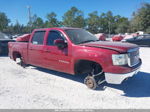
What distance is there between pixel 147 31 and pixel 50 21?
4056 cm

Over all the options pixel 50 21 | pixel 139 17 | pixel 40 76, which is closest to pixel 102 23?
pixel 50 21

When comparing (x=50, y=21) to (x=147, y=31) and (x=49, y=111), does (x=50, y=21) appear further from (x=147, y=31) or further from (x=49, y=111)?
(x=49, y=111)

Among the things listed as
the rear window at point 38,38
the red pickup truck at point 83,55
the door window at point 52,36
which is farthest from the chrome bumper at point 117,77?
the rear window at point 38,38

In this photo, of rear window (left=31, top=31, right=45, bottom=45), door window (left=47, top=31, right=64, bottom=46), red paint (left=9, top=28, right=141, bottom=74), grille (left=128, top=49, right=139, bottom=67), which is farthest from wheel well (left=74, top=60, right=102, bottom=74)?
rear window (left=31, top=31, right=45, bottom=45)

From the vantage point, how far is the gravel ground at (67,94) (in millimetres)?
3455

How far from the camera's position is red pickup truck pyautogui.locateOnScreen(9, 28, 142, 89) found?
3717mm

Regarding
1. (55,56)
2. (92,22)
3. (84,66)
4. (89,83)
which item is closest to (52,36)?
(55,56)

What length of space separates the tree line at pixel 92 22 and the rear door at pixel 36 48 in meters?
38.0

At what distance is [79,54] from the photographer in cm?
425

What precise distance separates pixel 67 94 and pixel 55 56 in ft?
4.71

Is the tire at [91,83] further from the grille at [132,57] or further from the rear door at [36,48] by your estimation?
the rear door at [36,48]

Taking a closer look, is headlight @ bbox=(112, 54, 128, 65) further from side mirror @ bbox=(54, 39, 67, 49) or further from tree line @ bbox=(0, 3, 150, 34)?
tree line @ bbox=(0, 3, 150, 34)

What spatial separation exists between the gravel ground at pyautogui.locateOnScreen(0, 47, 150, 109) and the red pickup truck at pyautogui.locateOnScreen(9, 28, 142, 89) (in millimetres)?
435

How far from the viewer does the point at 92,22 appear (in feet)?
225
